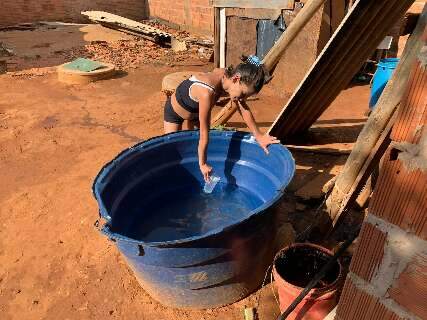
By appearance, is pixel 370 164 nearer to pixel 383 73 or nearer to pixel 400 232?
pixel 400 232

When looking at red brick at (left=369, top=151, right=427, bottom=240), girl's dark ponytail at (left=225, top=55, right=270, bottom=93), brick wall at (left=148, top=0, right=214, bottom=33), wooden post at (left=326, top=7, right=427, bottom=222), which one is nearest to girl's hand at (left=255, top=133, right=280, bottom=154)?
girl's dark ponytail at (left=225, top=55, right=270, bottom=93)

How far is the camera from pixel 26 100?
7.29m

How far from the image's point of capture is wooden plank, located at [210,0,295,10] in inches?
249

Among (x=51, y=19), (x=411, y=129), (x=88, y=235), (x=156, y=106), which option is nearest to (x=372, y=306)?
(x=411, y=129)

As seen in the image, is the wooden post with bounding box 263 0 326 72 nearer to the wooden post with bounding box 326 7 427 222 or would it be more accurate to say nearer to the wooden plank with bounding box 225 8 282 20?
the wooden post with bounding box 326 7 427 222

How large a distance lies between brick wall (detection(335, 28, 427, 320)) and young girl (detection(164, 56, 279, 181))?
2022mm

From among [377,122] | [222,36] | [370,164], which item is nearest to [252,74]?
[377,122]

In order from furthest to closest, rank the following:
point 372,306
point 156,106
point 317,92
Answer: point 156,106, point 317,92, point 372,306

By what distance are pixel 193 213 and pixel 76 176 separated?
1.80 m

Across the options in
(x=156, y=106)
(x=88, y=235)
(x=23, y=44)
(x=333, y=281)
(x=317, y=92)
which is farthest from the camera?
(x=23, y=44)

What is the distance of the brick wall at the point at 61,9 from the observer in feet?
47.7

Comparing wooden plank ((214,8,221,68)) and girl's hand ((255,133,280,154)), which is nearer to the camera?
girl's hand ((255,133,280,154))

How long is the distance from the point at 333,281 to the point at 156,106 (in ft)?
17.1

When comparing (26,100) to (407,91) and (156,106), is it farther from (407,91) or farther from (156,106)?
(407,91)
